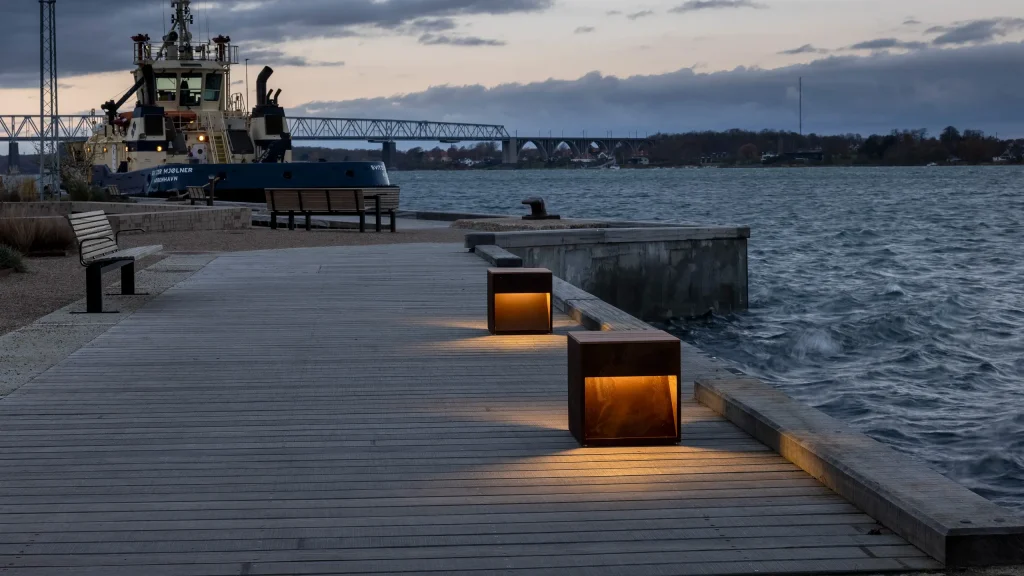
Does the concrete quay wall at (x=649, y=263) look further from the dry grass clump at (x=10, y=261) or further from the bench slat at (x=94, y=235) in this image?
the bench slat at (x=94, y=235)

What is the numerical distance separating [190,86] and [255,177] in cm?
A: 600

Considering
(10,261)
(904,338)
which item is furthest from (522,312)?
(904,338)

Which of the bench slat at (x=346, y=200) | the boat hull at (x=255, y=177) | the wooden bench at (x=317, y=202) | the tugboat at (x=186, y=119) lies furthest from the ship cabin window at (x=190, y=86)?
the bench slat at (x=346, y=200)

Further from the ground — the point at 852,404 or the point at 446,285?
the point at 446,285

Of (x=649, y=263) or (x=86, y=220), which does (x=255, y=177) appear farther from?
(x=86, y=220)

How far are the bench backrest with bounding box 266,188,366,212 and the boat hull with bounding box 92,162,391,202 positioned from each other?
1133cm

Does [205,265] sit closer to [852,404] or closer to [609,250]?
[609,250]

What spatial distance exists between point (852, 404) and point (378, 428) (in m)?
7.36

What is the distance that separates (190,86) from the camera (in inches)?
1511

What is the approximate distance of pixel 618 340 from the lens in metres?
5.27

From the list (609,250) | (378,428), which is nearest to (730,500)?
(378,428)

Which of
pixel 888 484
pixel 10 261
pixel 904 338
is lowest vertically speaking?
pixel 904 338

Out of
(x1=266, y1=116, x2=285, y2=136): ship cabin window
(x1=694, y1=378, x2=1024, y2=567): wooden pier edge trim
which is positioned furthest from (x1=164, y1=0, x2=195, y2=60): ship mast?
(x1=694, y1=378, x2=1024, y2=567): wooden pier edge trim

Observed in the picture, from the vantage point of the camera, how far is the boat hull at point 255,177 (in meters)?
34.2
